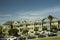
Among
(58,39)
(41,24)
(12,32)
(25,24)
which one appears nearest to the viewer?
(58,39)

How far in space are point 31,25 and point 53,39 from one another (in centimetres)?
2312

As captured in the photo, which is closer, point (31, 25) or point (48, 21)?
point (48, 21)

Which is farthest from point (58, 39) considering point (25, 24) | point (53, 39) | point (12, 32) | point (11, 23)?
point (11, 23)

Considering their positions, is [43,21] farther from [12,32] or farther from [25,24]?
[12,32]

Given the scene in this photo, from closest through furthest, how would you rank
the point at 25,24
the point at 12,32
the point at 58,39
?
the point at 58,39 → the point at 12,32 → the point at 25,24

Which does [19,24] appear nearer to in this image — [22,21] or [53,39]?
[22,21]

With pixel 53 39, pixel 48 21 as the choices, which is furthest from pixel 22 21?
pixel 53 39

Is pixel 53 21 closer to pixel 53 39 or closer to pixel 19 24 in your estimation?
pixel 19 24

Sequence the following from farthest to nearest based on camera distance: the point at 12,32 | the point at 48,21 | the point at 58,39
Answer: the point at 48,21 < the point at 12,32 < the point at 58,39

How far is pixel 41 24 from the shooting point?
29438 millimetres

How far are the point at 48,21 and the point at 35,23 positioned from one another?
3.91 metres

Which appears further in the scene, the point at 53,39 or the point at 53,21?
the point at 53,21

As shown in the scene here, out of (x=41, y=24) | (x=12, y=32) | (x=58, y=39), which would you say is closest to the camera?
(x=58, y=39)

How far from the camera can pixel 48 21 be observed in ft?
89.8
